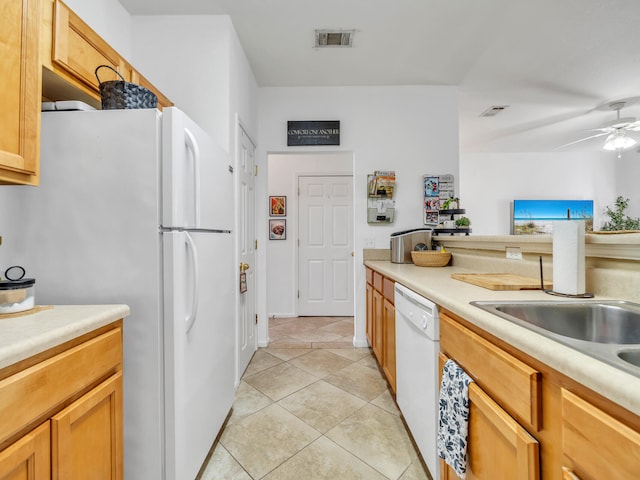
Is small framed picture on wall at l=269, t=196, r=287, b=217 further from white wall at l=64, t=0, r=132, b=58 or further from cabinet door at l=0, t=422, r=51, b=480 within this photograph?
cabinet door at l=0, t=422, r=51, b=480

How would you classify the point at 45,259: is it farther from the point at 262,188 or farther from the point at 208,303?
the point at 262,188

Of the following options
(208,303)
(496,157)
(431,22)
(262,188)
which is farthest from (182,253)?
(496,157)

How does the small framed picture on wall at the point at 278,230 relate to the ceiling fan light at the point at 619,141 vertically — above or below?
below

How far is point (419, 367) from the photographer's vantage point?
4.45ft

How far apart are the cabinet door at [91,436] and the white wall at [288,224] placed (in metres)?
3.14

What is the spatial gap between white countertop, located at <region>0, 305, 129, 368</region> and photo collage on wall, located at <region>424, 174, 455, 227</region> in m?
2.74

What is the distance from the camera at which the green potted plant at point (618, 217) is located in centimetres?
507

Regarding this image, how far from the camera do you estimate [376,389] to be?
2.15 metres

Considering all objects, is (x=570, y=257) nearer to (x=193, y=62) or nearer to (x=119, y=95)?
(x=119, y=95)

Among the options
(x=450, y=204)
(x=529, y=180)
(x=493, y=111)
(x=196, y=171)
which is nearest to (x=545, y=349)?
(x=196, y=171)

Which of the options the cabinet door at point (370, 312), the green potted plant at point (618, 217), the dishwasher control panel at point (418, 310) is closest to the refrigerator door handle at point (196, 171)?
the dishwasher control panel at point (418, 310)

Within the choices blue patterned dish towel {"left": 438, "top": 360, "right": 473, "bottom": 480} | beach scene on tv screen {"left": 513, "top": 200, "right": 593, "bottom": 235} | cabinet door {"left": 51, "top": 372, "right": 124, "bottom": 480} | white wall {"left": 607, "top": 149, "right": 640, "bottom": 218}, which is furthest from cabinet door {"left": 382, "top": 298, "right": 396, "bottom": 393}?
white wall {"left": 607, "top": 149, "right": 640, "bottom": 218}

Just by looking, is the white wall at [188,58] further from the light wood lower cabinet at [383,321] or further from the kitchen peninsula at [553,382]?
the kitchen peninsula at [553,382]

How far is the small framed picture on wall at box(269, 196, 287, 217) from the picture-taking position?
4.17 m
